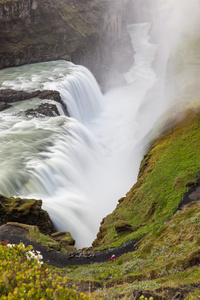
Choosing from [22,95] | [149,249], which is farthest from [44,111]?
[149,249]

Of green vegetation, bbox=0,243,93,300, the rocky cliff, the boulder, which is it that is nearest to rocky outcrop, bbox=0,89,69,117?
the rocky cliff

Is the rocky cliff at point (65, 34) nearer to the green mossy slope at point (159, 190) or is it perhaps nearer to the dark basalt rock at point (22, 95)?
the dark basalt rock at point (22, 95)

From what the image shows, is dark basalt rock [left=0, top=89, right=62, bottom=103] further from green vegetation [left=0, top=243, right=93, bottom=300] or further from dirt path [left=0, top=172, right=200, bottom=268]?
green vegetation [left=0, top=243, right=93, bottom=300]

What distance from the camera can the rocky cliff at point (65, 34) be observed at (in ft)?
263

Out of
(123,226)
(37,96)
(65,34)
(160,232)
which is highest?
(65,34)

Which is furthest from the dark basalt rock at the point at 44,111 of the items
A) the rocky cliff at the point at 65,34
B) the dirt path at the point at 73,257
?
the dirt path at the point at 73,257

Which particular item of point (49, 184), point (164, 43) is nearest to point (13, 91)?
point (49, 184)

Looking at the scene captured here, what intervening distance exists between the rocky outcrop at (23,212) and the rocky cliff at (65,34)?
56719 mm

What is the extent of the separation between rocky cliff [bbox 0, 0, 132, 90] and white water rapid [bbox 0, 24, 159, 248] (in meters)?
4.54

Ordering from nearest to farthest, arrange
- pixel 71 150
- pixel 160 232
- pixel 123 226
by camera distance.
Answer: pixel 160 232 < pixel 123 226 < pixel 71 150

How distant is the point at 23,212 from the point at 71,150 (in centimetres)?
Result: 1908

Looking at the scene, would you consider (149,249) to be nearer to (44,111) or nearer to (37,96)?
(44,111)

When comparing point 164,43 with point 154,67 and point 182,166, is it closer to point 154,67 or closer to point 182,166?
point 154,67

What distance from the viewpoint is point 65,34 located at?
95.1 m
